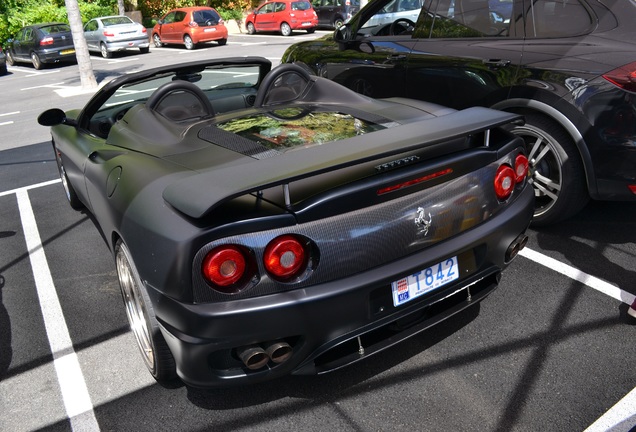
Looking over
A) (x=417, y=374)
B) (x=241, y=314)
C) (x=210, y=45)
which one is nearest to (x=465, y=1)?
(x=417, y=374)

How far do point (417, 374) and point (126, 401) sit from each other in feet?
4.49

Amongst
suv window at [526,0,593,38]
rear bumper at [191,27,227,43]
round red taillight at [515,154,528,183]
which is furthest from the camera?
rear bumper at [191,27,227,43]

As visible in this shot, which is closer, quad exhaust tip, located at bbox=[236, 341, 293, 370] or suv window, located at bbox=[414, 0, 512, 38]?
quad exhaust tip, located at bbox=[236, 341, 293, 370]

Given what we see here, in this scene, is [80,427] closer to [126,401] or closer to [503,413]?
[126,401]

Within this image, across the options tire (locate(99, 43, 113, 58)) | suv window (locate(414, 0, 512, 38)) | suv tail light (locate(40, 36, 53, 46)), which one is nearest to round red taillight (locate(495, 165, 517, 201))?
suv window (locate(414, 0, 512, 38))

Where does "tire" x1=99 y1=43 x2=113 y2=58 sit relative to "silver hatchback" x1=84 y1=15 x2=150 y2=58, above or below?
below

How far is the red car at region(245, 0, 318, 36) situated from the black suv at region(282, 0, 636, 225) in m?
19.1

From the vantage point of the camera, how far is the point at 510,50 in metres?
4.04

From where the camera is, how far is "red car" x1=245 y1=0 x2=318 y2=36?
75.8 ft

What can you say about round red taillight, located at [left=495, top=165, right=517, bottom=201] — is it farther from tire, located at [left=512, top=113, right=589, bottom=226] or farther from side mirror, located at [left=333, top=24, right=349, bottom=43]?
side mirror, located at [left=333, top=24, right=349, bottom=43]

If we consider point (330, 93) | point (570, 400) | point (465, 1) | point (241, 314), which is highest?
point (465, 1)

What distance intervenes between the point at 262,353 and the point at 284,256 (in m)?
0.38

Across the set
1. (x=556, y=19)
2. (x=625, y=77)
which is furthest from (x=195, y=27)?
(x=625, y=77)

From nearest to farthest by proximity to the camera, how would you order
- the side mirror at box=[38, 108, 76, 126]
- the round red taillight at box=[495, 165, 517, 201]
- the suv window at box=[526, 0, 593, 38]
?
the round red taillight at box=[495, 165, 517, 201] → the suv window at box=[526, 0, 593, 38] → the side mirror at box=[38, 108, 76, 126]
